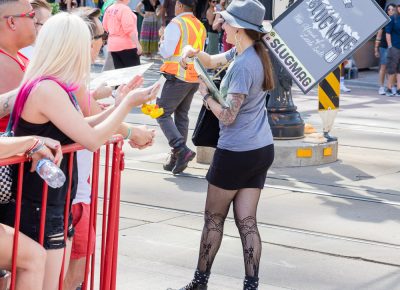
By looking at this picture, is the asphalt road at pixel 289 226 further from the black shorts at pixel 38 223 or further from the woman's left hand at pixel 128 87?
the black shorts at pixel 38 223

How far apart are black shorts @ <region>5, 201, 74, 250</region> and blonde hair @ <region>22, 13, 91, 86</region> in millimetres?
571

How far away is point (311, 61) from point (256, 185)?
149 inches

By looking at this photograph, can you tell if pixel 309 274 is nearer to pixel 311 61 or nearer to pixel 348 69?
pixel 311 61

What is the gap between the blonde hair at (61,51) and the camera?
4.12m

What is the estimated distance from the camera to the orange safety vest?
378 inches

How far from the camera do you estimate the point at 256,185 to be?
581cm

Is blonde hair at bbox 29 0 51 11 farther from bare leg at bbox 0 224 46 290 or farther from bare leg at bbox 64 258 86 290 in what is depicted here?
bare leg at bbox 0 224 46 290

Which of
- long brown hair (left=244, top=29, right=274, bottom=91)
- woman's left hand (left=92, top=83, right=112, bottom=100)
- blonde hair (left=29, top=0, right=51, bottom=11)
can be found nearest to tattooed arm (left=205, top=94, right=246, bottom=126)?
long brown hair (left=244, top=29, right=274, bottom=91)

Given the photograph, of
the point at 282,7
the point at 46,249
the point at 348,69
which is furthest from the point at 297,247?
the point at 348,69

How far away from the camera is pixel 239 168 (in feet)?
18.8

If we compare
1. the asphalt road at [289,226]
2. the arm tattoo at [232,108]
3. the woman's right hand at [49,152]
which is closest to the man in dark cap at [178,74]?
the asphalt road at [289,226]

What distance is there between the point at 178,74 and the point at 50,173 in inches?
233

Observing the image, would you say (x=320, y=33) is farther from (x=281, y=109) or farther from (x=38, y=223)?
(x=38, y=223)

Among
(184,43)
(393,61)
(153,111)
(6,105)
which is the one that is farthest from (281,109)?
(393,61)
